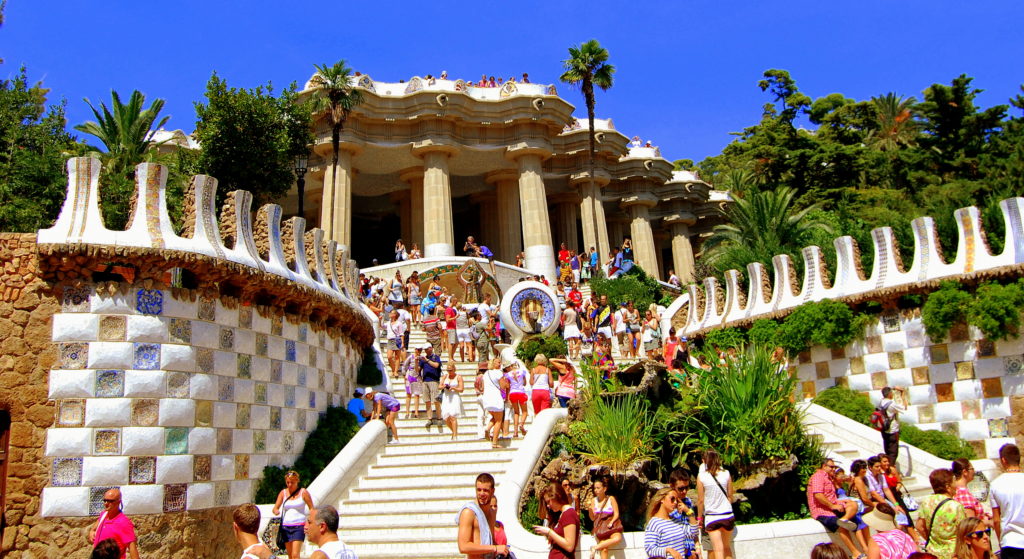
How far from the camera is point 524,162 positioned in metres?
37.4

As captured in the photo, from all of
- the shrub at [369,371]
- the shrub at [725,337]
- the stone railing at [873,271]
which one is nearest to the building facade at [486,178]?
the shrub at [369,371]

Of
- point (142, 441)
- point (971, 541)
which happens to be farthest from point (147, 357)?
point (971, 541)

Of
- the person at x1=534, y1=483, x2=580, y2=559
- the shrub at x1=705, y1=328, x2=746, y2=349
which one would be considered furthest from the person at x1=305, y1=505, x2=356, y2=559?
the shrub at x1=705, y1=328, x2=746, y2=349

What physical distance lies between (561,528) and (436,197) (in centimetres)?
2873

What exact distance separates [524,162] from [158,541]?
2784 centimetres

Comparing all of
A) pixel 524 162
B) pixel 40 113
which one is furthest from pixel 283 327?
pixel 524 162

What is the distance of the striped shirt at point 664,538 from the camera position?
26.3 feet

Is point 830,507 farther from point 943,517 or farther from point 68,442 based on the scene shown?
point 68,442

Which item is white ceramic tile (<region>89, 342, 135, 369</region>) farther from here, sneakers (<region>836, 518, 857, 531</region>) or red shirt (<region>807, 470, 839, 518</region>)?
sneakers (<region>836, 518, 857, 531</region>)

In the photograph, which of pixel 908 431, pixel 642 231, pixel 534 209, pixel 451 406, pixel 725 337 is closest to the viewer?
pixel 451 406

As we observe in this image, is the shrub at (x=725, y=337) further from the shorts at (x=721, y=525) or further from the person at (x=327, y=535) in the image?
the person at (x=327, y=535)

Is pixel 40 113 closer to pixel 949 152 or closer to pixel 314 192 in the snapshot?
pixel 314 192

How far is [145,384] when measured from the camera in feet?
38.1

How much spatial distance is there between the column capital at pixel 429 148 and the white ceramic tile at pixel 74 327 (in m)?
24.7
